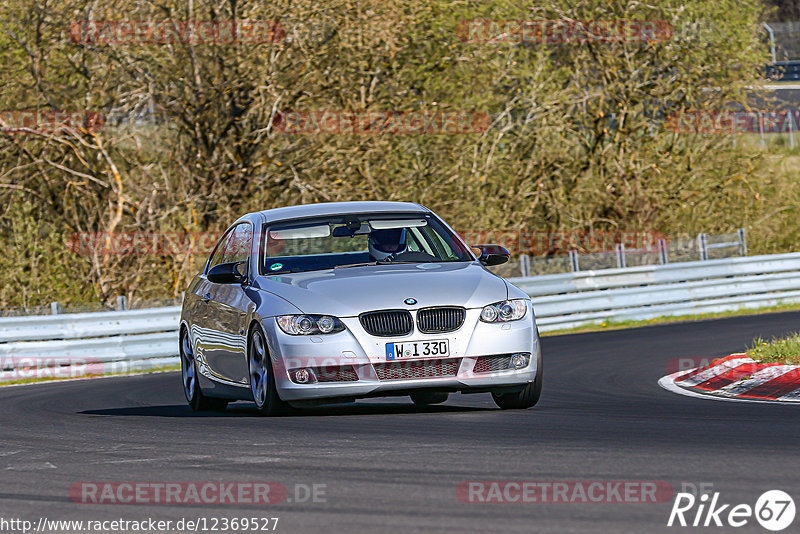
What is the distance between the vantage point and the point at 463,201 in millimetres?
28297

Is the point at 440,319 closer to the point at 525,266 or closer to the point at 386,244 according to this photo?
the point at 386,244

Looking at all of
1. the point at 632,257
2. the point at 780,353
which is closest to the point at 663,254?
the point at 632,257

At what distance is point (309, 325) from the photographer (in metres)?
9.38

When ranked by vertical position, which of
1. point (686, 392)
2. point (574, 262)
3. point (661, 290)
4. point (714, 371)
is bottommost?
point (661, 290)

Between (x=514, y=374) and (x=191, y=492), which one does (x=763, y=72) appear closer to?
(x=514, y=374)

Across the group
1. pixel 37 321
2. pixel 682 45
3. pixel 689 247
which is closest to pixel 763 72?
pixel 682 45

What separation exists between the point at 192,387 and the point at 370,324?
122 inches

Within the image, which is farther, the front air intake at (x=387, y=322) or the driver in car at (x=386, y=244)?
the driver in car at (x=386, y=244)

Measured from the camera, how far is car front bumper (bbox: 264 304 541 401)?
9.27 meters

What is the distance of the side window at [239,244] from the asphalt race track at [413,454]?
1303 millimetres

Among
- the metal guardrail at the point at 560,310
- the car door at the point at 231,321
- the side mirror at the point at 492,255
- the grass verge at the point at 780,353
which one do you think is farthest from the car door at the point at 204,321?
the metal guardrail at the point at 560,310

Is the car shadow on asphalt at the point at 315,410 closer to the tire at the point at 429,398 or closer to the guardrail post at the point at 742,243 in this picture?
the tire at the point at 429,398

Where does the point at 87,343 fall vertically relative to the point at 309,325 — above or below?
below

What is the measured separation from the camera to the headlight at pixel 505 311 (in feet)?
31.2
